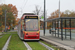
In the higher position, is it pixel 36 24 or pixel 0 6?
pixel 0 6

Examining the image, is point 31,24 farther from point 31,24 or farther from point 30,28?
point 30,28

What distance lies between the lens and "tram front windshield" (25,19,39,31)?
17828 millimetres

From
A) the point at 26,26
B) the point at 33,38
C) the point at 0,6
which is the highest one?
the point at 0,6

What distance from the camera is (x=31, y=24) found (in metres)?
17.9

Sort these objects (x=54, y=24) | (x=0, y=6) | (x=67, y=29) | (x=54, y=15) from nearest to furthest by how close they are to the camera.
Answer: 1. (x=67, y=29)
2. (x=54, y=24)
3. (x=0, y=6)
4. (x=54, y=15)

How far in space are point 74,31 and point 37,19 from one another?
6.96 m

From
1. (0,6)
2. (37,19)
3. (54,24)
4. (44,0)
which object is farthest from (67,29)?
(0,6)

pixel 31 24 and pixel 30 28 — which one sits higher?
pixel 31 24

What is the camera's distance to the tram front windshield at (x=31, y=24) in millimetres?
17828

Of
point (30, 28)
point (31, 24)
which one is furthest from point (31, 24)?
point (30, 28)

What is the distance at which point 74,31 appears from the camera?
22.8 m

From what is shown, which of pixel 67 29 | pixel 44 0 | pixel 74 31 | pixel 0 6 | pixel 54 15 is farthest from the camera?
pixel 54 15

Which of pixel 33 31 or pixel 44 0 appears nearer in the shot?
pixel 33 31

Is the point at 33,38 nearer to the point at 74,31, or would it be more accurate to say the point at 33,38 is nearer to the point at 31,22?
the point at 31,22
